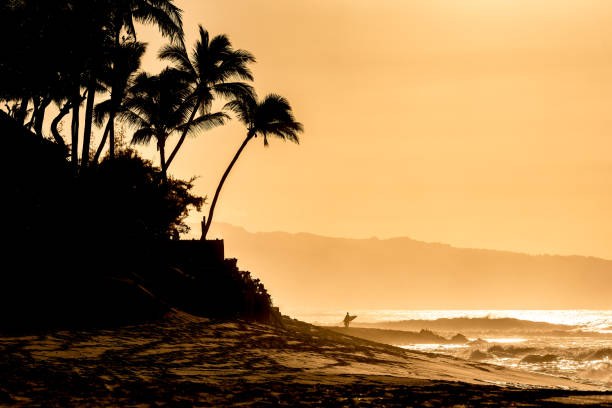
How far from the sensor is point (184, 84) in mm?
31328

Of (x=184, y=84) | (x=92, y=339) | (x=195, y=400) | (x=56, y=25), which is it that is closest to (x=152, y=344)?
(x=92, y=339)

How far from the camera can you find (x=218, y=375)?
8.57 metres

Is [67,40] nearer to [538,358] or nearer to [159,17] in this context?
[159,17]

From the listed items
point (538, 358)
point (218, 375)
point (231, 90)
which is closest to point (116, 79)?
point (231, 90)

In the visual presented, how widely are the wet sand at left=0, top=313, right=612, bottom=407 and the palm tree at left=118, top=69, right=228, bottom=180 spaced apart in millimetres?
20258

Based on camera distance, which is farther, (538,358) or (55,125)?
(538,358)

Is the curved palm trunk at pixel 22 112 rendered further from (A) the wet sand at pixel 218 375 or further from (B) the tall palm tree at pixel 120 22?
(A) the wet sand at pixel 218 375

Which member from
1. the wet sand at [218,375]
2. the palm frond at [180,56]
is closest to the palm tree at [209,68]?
the palm frond at [180,56]

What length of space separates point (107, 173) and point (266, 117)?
444 inches

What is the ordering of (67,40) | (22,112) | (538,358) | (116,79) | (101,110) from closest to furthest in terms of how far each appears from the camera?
1. (67,40)
2. (116,79)
3. (22,112)
4. (101,110)
5. (538,358)

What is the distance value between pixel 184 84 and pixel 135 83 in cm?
270

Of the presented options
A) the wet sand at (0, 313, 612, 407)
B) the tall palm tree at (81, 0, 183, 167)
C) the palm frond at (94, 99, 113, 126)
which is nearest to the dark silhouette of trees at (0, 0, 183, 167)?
the tall palm tree at (81, 0, 183, 167)

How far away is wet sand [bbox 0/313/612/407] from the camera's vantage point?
7.13 m

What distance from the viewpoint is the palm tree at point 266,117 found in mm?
31688
